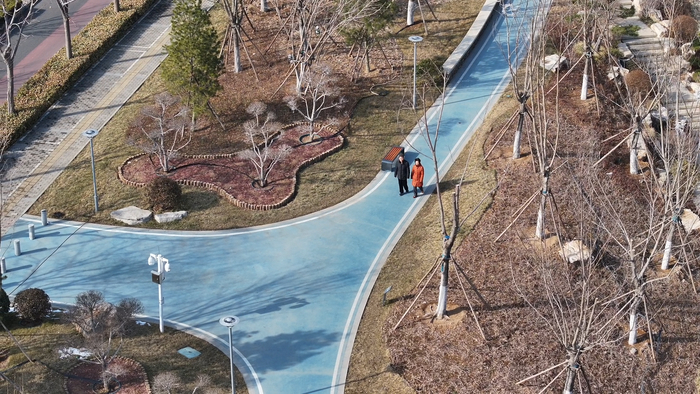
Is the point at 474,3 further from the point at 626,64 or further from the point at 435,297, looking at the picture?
the point at 435,297

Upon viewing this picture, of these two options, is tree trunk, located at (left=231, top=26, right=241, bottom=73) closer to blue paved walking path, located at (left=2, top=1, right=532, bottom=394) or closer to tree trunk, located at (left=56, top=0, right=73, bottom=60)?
tree trunk, located at (left=56, top=0, right=73, bottom=60)

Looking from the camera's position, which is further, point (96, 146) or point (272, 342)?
point (96, 146)

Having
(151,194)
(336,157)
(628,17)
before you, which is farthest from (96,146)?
(628,17)

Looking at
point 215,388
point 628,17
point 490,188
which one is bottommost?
point 215,388

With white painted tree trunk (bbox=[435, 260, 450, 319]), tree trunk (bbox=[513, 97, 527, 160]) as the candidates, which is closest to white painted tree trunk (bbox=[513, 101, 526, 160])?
tree trunk (bbox=[513, 97, 527, 160])

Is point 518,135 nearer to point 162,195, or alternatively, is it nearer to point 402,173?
point 402,173

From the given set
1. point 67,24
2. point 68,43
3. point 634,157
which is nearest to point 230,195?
point 67,24

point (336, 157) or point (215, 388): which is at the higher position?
point (336, 157)
